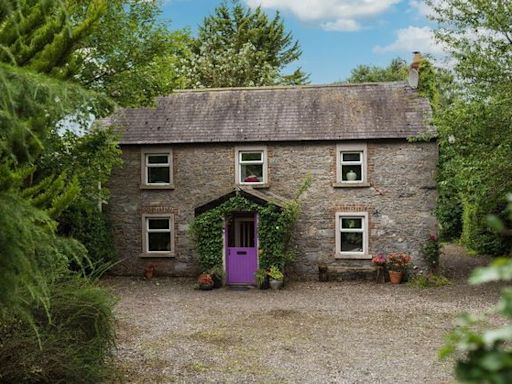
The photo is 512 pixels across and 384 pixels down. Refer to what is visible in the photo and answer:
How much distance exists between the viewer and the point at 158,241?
62.5ft

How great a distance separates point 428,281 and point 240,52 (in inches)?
808

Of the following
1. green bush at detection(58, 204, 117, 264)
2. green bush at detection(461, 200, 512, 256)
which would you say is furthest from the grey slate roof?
green bush at detection(461, 200, 512, 256)

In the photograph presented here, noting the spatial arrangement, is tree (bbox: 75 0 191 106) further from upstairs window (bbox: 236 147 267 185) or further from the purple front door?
the purple front door

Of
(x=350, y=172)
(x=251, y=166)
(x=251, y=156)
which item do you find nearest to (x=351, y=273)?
(x=350, y=172)

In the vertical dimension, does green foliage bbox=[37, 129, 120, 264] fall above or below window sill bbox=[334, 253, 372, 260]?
above

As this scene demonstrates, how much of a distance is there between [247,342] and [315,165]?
28.6 feet

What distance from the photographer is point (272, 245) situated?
1678 centimetres

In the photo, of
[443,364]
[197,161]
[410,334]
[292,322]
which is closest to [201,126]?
[197,161]

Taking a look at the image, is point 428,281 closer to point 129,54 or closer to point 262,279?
point 262,279

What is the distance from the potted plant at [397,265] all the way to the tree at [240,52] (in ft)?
55.7

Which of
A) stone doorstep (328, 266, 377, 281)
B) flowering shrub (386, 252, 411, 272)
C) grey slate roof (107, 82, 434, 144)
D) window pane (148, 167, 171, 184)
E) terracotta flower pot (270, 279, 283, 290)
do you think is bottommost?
terracotta flower pot (270, 279, 283, 290)

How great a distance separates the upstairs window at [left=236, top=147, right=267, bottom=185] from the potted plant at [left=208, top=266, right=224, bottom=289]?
316cm

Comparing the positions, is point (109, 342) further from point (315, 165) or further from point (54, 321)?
point (315, 165)

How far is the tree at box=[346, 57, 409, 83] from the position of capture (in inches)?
1694
